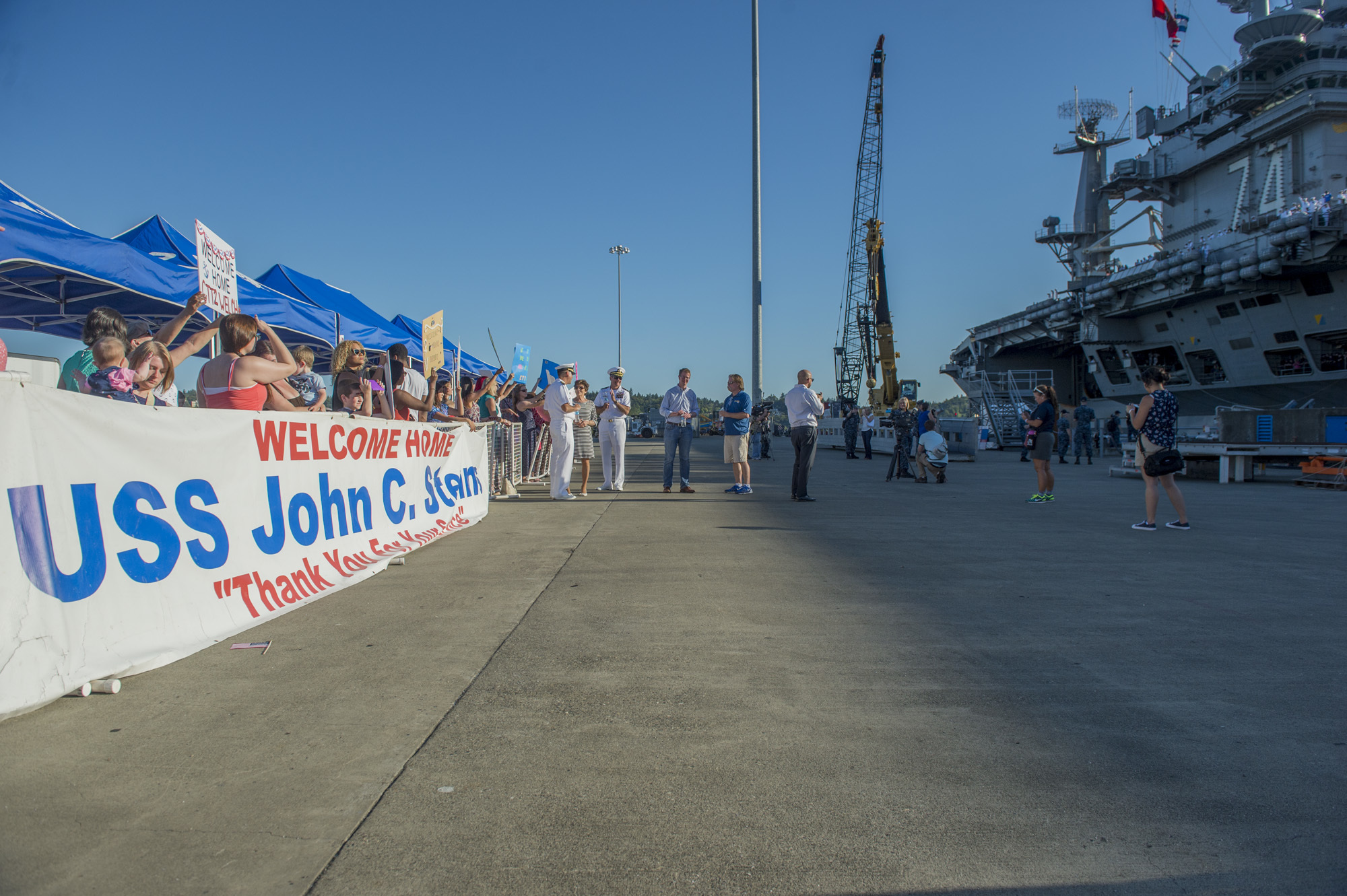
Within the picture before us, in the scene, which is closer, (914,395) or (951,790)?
(951,790)

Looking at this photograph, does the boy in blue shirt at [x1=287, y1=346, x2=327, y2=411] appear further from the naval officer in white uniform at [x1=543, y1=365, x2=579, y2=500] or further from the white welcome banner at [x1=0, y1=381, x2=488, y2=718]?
the naval officer in white uniform at [x1=543, y1=365, x2=579, y2=500]

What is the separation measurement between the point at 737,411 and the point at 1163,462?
19.3 feet

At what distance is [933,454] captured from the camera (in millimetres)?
14891

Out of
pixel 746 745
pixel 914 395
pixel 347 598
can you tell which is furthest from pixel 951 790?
pixel 914 395

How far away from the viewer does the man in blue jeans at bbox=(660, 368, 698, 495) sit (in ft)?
38.7

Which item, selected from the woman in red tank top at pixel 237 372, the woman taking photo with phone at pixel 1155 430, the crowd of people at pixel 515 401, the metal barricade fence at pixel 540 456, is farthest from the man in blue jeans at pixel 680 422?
the woman in red tank top at pixel 237 372

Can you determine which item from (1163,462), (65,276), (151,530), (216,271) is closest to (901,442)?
(1163,462)

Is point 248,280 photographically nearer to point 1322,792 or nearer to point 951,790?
point 951,790

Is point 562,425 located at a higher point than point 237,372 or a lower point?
lower

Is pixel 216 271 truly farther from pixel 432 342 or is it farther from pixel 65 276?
pixel 432 342

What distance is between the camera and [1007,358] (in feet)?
171

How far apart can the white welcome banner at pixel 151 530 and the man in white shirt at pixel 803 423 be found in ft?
22.0

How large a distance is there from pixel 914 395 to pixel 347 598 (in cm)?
3892

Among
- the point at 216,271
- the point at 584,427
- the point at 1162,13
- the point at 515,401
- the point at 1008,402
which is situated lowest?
the point at 584,427
